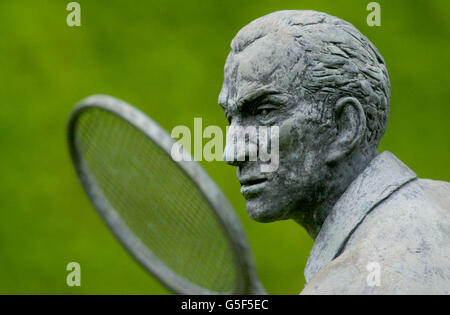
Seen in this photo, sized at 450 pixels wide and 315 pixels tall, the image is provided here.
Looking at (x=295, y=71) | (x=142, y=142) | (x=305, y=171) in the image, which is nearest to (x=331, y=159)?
(x=305, y=171)

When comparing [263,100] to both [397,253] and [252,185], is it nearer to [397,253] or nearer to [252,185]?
[252,185]

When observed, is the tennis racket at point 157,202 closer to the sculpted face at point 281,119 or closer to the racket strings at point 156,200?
the racket strings at point 156,200

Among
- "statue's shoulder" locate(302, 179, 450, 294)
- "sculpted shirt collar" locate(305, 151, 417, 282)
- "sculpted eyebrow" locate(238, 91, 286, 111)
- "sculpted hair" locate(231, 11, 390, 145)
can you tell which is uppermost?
"sculpted hair" locate(231, 11, 390, 145)

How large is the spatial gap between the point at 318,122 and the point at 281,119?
2.6 inches

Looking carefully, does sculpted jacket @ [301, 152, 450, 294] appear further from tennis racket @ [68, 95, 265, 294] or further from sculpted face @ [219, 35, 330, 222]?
tennis racket @ [68, 95, 265, 294]

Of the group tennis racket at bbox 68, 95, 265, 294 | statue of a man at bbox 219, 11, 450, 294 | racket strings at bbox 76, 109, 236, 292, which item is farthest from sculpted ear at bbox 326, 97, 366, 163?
racket strings at bbox 76, 109, 236, 292

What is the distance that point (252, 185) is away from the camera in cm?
199

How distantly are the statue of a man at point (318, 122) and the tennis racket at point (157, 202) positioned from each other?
1195 millimetres

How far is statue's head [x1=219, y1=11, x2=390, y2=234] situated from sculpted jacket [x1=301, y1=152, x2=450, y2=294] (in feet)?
0.20

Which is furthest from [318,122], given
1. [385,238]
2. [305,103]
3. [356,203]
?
[385,238]

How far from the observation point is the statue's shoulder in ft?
5.58

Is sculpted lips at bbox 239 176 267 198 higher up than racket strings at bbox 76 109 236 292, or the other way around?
racket strings at bbox 76 109 236 292

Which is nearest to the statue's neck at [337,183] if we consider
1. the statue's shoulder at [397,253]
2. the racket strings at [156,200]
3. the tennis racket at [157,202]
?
the statue's shoulder at [397,253]

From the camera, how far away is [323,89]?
195 centimetres
